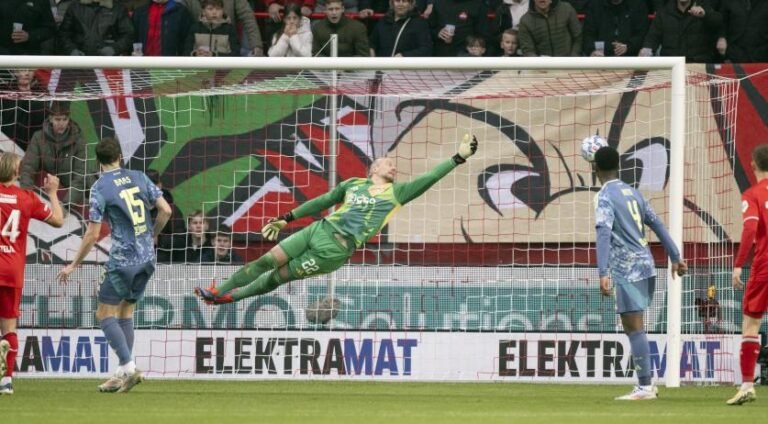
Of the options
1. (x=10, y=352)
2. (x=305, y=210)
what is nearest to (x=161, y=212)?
(x=305, y=210)

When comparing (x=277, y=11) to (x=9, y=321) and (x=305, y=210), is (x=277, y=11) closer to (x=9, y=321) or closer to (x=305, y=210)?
(x=305, y=210)

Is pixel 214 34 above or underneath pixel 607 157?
above

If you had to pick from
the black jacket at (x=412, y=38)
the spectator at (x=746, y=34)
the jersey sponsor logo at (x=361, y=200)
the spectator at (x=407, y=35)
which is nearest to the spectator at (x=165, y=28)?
the spectator at (x=407, y=35)

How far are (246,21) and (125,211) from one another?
5.75 meters

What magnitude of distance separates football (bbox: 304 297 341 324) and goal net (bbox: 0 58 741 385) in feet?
0.18

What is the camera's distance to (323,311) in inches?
627

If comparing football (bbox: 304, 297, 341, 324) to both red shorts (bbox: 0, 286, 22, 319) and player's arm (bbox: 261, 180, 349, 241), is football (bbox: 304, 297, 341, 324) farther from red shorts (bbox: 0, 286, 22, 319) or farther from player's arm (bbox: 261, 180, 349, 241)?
red shorts (bbox: 0, 286, 22, 319)

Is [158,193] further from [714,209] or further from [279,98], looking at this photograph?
[714,209]

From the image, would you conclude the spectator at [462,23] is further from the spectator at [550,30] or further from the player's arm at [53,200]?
the player's arm at [53,200]

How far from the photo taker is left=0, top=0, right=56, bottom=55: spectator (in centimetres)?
1770

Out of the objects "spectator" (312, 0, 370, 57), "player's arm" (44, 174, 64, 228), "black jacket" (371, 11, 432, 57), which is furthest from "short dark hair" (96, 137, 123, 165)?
"black jacket" (371, 11, 432, 57)

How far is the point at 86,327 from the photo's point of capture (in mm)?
15555

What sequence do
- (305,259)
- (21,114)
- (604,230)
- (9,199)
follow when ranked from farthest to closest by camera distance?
(21,114) → (305,259) → (9,199) → (604,230)

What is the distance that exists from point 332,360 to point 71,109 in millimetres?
3968
